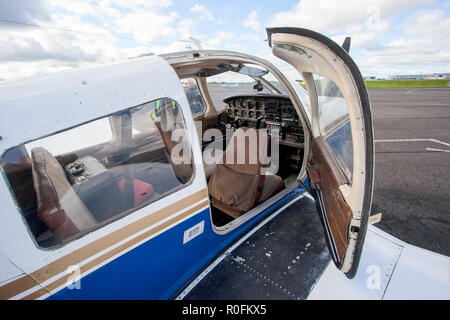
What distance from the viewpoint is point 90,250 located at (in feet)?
3.67

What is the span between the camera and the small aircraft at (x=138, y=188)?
1000 mm

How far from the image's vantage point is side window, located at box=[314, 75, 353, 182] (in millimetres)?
1680

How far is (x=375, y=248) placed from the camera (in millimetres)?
1819

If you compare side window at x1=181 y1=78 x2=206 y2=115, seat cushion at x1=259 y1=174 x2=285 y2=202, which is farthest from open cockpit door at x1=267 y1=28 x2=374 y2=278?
side window at x1=181 y1=78 x2=206 y2=115

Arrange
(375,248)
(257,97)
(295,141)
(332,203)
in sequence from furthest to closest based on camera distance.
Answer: (257,97), (295,141), (375,248), (332,203)

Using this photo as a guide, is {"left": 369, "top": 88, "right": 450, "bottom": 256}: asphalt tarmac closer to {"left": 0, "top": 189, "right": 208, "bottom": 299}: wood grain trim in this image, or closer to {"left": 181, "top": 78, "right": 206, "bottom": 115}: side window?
{"left": 0, "top": 189, "right": 208, "bottom": 299}: wood grain trim

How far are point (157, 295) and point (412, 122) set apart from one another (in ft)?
39.4

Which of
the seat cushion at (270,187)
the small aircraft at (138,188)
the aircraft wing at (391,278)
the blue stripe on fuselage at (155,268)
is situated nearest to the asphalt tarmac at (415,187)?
the aircraft wing at (391,278)

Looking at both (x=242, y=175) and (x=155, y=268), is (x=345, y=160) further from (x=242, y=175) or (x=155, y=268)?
(x=155, y=268)

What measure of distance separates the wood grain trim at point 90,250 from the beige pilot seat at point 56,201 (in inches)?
4.7

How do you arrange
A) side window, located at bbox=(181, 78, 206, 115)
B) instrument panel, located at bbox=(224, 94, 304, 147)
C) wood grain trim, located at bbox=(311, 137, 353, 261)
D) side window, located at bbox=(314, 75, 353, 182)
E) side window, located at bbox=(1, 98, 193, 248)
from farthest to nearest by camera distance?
side window, located at bbox=(181, 78, 206, 115) → instrument panel, located at bbox=(224, 94, 304, 147) → side window, located at bbox=(314, 75, 353, 182) → wood grain trim, located at bbox=(311, 137, 353, 261) → side window, located at bbox=(1, 98, 193, 248)

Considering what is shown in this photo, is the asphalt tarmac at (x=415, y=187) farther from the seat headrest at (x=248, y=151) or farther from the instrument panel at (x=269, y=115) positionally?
the seat headrest at (x=248, y=151)

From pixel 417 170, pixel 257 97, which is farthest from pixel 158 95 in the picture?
pixel 417 170
